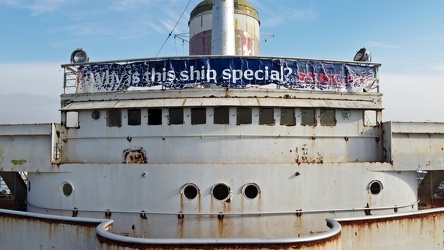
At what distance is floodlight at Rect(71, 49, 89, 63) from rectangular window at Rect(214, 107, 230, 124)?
233 inches

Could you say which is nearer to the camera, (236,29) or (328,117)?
(328,117)

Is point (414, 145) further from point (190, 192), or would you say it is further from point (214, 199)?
point (190, 192)

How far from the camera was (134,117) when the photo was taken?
11.4m

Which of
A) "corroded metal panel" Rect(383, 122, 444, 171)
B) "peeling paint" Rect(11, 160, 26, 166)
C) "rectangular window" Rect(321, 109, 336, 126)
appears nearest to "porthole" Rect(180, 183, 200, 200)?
"rectangular window" Rect(321, 109, 336, 126)

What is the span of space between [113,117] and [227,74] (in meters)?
4.26

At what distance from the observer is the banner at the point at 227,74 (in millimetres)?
11594

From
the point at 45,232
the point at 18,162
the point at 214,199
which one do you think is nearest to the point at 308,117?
the point at 214,199

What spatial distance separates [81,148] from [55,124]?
3.97 ft

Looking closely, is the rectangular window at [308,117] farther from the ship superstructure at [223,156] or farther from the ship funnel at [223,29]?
the ship funnel at [223,29]

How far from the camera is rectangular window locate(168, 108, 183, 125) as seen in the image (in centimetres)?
1116

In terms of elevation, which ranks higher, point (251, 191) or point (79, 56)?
point (79, 56)

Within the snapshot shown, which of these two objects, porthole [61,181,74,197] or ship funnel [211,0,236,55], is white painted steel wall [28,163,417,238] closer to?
porthole [61,181,74,197]

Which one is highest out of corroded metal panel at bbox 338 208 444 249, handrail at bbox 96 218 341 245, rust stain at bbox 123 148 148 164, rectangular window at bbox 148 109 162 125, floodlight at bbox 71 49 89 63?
floodlight at bbox 71 49 89 63

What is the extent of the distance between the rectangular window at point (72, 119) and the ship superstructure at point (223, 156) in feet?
0.17
